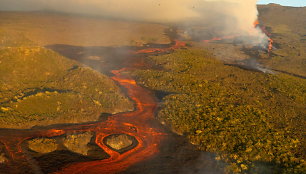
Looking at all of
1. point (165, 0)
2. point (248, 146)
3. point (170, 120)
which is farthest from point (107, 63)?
point (165, 0)

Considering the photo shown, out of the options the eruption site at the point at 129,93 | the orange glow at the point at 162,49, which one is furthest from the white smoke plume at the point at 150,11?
the orange glow at the point at 162,49

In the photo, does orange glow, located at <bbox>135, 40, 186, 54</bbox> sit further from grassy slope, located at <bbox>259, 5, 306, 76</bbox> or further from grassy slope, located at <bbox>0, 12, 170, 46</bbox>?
grassy slope, located at <bbox>259, 5, 306, 76</bbox>

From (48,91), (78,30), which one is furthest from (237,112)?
(78,30)

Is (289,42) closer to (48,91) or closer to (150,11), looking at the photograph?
(150,11)

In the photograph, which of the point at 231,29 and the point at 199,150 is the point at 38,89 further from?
the point at 231,29

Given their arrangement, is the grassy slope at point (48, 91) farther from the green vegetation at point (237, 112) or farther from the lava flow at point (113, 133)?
the green vegetation at point (237, 112)
